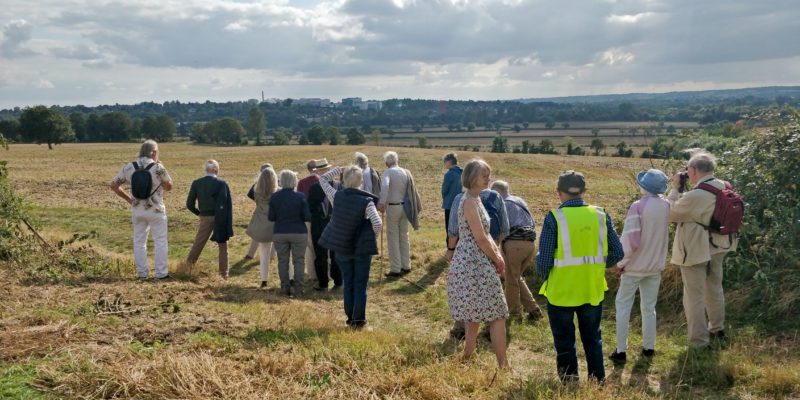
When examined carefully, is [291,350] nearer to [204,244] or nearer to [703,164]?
[703,164]

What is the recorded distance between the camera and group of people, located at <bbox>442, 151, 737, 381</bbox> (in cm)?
480

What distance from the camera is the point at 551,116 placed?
465 feet

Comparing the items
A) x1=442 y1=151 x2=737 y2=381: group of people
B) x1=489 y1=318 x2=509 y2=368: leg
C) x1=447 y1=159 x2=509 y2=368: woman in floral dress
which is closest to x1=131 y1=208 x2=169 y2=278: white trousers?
x1=442 y1=151 x2=737 y2=381: group of people

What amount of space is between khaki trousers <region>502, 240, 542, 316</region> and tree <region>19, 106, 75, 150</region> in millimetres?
81539

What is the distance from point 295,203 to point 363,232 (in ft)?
6.17

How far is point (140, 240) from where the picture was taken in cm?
859

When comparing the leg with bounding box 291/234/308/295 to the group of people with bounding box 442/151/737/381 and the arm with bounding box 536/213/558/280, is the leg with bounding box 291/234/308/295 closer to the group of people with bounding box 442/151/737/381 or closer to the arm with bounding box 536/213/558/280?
the group of people with bounding box 442/151/737/381

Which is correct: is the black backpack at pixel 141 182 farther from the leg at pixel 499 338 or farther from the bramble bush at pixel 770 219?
the bramble bush at pixel 770 219

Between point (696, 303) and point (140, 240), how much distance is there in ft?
23.4

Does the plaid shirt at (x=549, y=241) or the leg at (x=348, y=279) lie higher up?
the plaid shirt at (x=549, y=241)

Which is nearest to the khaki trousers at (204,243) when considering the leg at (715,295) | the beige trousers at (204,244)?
the beige trousers at (204,244)

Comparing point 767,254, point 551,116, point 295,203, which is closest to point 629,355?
point 767,254

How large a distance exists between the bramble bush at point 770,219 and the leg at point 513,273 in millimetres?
2660

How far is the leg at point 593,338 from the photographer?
4.88 meters
